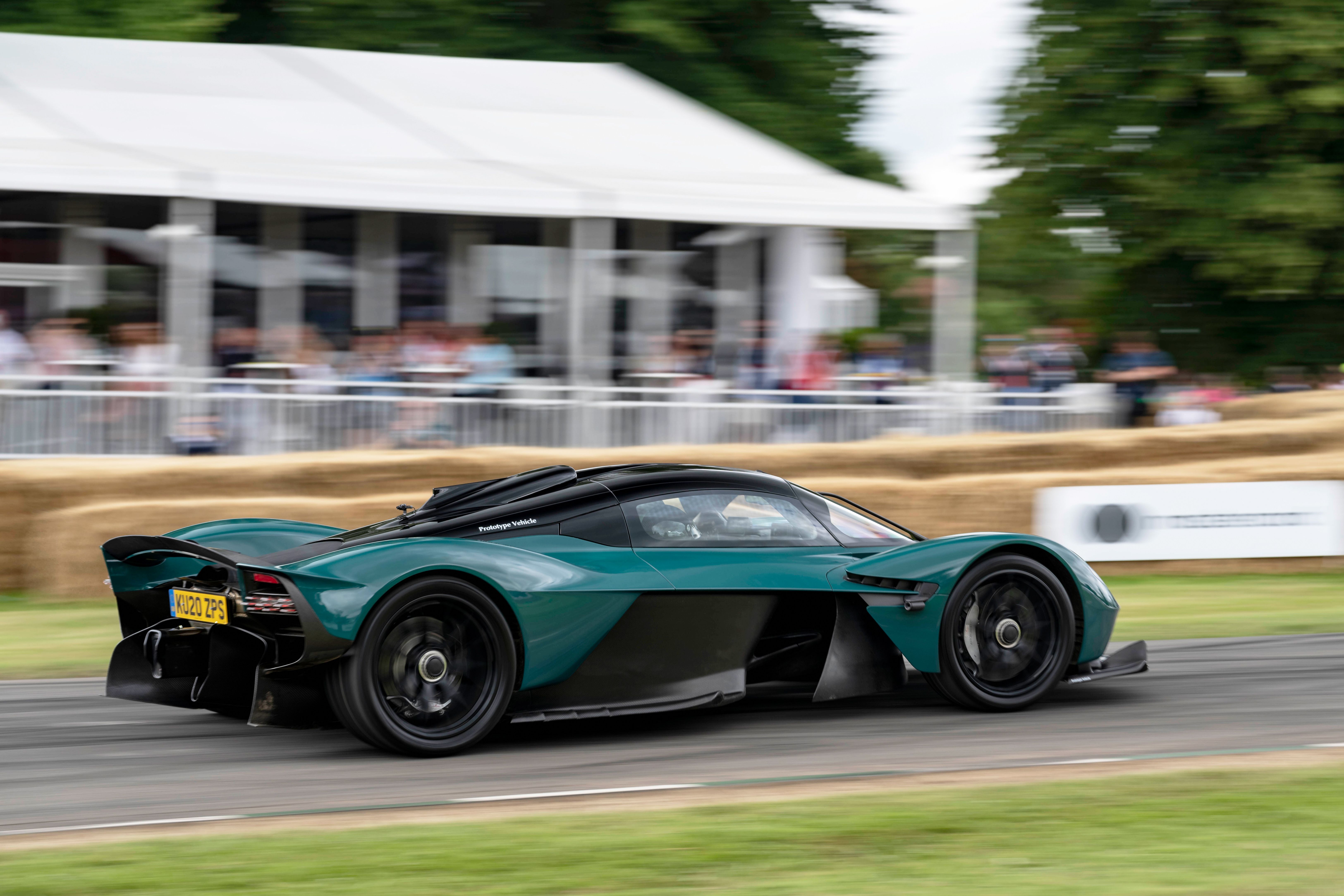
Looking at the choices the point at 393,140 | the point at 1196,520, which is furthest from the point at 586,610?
the point at 393,140

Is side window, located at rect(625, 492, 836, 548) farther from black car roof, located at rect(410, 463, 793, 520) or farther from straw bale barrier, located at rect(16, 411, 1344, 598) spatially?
straw bale barrier, located at rect(16, 411, 1344, 598)

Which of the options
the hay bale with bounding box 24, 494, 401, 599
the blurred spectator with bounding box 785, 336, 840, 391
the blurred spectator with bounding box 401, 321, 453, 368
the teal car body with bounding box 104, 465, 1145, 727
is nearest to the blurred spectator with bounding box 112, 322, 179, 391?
the blurred spectator with bounding box 401, 321, 453, 368

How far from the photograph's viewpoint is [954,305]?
15055 mm

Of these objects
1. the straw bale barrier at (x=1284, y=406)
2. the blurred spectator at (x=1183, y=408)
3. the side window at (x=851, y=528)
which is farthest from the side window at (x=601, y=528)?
the blurred spectator at (x=1183, y=408)

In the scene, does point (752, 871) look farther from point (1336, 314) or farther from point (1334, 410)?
point (1336, 314)

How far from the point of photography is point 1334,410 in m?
13.3

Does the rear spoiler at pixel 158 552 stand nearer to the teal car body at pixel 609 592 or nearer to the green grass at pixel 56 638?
the teal car body at pixel 609 592

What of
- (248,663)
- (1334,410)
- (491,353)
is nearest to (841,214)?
(491,353)

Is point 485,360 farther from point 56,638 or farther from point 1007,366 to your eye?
point 56,638

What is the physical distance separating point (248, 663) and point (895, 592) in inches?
101

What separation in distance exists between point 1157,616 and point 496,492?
17.0 ft

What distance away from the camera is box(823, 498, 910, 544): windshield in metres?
6.12

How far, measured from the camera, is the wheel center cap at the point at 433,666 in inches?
202

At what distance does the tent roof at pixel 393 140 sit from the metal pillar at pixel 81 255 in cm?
94
